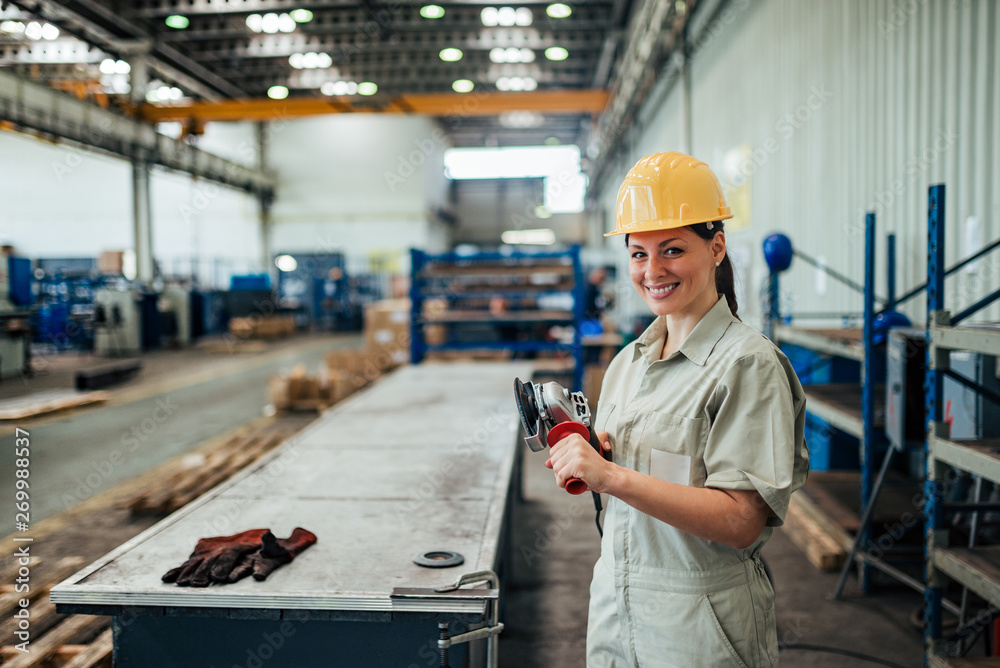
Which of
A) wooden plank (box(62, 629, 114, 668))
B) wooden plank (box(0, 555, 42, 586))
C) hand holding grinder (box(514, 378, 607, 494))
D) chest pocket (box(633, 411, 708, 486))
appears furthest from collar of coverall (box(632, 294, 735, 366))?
wooden plank (box(0, 555, 42, 586))

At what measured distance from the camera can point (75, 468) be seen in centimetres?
573

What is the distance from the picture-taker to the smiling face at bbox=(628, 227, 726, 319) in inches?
52.2

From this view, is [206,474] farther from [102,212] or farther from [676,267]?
[102,212]

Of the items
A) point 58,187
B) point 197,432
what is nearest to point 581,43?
point 197,432

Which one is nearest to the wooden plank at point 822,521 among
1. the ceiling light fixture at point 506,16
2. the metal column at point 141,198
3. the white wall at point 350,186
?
the ceiling light fixture at point 506,16

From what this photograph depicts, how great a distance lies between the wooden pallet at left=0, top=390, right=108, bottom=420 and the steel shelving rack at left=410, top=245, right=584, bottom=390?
14.1 feet

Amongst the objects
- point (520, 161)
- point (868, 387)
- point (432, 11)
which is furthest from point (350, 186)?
point (868, 387)

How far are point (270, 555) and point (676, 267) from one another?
4.67 ft

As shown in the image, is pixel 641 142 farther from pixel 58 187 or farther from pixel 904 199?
pixel 58 187

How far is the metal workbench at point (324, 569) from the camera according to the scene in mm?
1745

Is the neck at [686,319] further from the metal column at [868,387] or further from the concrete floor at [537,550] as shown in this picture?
the metal column at [868,387]

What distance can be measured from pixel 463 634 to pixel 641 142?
13.0m

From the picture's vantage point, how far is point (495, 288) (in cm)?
738

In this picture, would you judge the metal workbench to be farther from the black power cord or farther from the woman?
the black power cord
